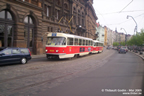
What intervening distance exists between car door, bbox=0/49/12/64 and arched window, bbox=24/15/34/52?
11785mm

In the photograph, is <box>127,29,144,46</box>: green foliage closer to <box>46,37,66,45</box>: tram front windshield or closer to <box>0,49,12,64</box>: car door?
<box>46,37,66,45</box>: tram front windshield

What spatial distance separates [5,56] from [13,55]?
83 cm

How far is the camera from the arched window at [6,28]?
19578mm

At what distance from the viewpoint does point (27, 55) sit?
14.1 metres

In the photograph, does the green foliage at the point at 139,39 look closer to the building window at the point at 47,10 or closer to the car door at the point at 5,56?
the building window at the point at 47,10

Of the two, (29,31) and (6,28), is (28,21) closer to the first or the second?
(29,31)

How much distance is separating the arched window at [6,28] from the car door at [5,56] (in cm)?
863

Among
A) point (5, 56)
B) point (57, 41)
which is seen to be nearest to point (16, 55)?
point (5, 56)

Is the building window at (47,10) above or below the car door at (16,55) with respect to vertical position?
above

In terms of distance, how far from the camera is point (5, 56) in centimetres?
1177

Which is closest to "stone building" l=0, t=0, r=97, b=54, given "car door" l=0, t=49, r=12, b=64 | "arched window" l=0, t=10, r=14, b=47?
"arched window" l=0, t=10, r=14, b=47

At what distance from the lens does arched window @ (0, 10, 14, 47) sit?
1958cm

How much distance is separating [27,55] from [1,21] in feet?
27.5

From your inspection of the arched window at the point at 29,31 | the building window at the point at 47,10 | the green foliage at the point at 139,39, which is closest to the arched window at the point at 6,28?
the arched window at the point at 29,31
